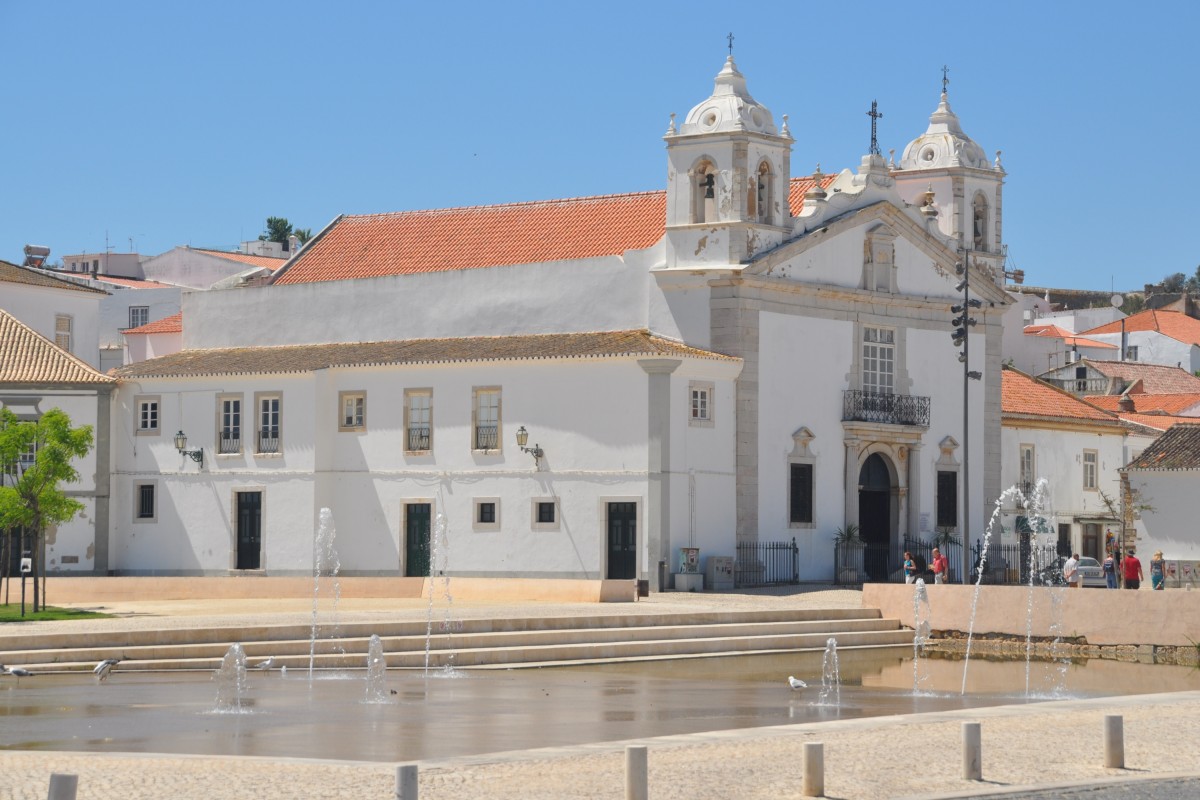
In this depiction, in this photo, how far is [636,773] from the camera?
13.1m

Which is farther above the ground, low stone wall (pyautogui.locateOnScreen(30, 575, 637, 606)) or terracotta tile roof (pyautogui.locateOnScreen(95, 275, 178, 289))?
terracotta tile roof (pyautogui.locateOnScreen(95, 275, 178, 289))

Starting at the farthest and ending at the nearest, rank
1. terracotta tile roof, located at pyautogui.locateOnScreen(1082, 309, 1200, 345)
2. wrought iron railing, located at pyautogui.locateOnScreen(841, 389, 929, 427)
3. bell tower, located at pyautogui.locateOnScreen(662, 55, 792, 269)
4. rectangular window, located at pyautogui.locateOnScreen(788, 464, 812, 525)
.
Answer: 1. terracotta tile roof, located at pyautogui.locateOnScreen(1082, 309, 1200, 345)
2. wrought iron railing, located at pyautogui.locateOnScreen(841, 389, 929, 427)
3. rectangular window, located at pyautogui.locateOnScreen(788, 464, 812, 525)
4. bell tower, located at pyautogui.locateOnScreen(662, 55, 792, 269)

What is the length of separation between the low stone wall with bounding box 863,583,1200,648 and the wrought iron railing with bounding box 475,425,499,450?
10.2 m

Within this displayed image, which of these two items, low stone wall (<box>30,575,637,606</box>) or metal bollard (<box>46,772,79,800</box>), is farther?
low stone wall (<box>30,575,637,606</box>)

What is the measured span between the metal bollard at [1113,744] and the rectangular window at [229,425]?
96.9 ft

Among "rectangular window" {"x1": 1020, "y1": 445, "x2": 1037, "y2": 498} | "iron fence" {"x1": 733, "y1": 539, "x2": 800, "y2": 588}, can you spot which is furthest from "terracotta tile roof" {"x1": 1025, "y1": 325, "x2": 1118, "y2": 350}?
"iron fence" {"x1": 733, "y1": 539, "x2": 800, "y2": 588}

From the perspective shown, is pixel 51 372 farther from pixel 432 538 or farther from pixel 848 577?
pixel 848 577

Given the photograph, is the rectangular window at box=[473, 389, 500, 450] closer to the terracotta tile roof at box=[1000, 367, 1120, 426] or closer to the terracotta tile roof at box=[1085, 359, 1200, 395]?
the terracotta tile roof at box=[1000, 367, 1120, 426]

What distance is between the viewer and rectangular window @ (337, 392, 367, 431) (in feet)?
137

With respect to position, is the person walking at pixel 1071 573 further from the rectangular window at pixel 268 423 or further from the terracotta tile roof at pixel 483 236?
the rectangular window at pixel 268 423

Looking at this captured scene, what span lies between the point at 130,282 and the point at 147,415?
30850 millimetres

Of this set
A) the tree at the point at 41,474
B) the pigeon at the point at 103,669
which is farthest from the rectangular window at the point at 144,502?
the pigeon at the point at 103,669

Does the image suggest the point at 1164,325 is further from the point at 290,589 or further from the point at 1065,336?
the point at 290,589

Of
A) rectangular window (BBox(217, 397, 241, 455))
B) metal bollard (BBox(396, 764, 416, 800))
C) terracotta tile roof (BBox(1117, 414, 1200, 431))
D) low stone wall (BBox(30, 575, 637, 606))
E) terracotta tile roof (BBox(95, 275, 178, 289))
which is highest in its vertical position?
terracotta tile roof (BBox(95, 275, 178, 289))
